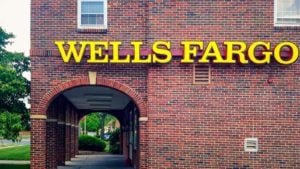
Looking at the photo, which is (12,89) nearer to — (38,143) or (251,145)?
(38,143)

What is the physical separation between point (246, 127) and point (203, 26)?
11.6 ft

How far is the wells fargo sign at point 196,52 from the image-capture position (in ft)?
59.8

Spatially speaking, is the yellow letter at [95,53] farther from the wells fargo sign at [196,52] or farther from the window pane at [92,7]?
the window pane at [92,7]

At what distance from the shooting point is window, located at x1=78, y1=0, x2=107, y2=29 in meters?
19.2

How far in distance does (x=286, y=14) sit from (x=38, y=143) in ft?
29.8

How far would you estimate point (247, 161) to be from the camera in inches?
723

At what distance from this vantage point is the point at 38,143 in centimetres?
1872

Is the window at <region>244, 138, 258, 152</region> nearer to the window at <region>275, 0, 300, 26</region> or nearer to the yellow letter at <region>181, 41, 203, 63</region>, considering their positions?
the yellow letter at <region>181, 41, 203, 63</region>

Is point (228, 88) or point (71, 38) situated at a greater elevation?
point (71, 38)

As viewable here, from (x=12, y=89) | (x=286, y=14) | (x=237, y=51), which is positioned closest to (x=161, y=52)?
(x=237, y=51)

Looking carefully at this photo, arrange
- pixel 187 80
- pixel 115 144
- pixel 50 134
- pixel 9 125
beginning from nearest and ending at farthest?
pixel 187 80
pixel 50 134
pixel 9 125
pixel 115 144

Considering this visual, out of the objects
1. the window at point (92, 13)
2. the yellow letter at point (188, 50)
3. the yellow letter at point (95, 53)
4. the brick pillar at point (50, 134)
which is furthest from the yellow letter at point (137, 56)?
the brick pillar at point (50, 134)

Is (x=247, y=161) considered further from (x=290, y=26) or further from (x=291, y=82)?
(x=290, y=26)

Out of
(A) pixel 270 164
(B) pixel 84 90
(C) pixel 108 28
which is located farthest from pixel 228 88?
(B) pixel 84 90
